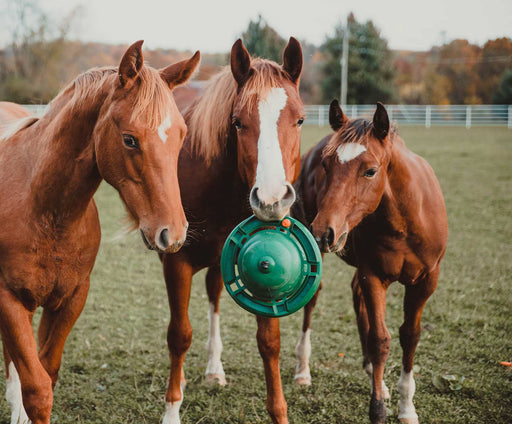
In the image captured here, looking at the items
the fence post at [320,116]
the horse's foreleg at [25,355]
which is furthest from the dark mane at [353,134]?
the fence post at [320,116]

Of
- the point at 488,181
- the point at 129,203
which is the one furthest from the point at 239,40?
the point at 488,181

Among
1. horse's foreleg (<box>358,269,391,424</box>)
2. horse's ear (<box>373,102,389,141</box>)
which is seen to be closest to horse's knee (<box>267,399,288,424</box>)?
horse's foreleg (<box>358,269,391,424</box>)

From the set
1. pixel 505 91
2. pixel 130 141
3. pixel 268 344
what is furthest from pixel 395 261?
pixel 505 91

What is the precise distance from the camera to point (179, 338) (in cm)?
341

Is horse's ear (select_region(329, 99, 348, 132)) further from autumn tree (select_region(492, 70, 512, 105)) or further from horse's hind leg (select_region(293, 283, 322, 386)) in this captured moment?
autumn tree (select_region(492, 70, 512, 105))

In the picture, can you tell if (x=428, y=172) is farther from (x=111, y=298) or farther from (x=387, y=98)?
(x=387, y=98)

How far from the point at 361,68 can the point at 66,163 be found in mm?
38755

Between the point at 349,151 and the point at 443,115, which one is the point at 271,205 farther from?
the point at 443,115

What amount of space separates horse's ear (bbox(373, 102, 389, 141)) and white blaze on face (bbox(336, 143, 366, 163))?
0.57ft

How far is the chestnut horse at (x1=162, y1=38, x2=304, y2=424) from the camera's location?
8.90 feet

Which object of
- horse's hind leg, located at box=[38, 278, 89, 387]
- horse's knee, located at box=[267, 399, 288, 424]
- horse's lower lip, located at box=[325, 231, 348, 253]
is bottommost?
horse's knee, located at box=[267, 399, 288, 424]

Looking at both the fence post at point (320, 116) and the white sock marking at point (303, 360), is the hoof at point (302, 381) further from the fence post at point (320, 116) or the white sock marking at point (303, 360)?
the fence post at point (320, 116)

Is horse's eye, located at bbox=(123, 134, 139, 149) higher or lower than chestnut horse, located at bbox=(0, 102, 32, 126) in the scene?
lower

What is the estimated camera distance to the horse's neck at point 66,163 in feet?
8.09
